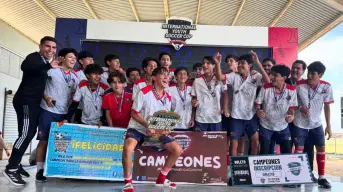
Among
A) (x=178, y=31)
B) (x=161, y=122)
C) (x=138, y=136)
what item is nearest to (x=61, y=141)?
(x=138, y=136)

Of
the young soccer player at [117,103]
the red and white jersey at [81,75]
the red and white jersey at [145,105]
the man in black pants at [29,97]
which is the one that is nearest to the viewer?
the red and white jersey at [145,105]

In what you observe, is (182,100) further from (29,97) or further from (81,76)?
→ (29,97)

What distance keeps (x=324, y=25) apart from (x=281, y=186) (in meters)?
9.46

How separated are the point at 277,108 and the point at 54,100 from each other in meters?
2.94

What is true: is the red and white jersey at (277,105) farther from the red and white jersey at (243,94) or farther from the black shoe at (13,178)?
the black shoe at (13,178)

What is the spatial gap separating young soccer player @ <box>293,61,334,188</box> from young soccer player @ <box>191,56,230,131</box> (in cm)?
101

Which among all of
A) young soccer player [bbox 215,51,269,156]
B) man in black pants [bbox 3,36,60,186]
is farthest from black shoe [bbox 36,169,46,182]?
young soccer player [bbox 215,51,269,156]

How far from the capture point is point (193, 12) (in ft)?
47.0

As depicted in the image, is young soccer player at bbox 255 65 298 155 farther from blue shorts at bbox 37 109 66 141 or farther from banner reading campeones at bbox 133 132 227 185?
blue shorts at bbox 37 109 66 141

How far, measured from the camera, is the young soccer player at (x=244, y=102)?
4684 millimetres

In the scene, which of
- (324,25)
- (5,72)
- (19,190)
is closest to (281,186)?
(19,190)

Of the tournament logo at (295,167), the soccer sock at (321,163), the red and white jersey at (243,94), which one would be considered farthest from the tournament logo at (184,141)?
the soccer sock at (321,163)

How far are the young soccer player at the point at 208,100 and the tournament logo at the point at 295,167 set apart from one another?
1023mm

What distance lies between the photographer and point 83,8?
525 inches
